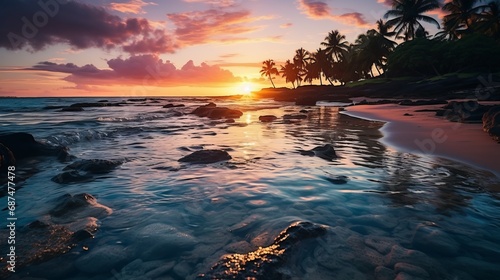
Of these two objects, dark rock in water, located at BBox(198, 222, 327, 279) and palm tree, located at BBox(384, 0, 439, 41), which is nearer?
dark rock in water, located at BBox(198, 222, 327, 279)

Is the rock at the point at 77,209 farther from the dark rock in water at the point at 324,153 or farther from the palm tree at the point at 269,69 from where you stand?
the palm tree at the point at 269,69

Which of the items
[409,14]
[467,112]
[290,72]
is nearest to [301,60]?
[290,72]

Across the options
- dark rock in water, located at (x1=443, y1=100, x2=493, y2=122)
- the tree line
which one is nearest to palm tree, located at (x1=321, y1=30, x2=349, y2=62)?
the tree line

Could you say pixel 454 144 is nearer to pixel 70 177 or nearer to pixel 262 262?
pixel 262 262

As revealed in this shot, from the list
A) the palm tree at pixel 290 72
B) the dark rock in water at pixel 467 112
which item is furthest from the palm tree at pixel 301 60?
the dark rock in water at pixel 467 112

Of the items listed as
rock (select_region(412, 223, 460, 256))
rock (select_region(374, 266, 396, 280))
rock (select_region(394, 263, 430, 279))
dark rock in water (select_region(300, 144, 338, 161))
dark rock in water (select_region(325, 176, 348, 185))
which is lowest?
rock (select_region(374, 266, 396, 280))

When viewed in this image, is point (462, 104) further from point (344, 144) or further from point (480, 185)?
point (480, 185)

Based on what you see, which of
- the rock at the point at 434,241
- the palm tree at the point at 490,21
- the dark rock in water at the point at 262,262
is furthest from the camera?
the palm tree at the point at 490,21

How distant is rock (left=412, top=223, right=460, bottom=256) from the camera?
9.13 feet

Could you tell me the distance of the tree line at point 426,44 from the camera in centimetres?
3478

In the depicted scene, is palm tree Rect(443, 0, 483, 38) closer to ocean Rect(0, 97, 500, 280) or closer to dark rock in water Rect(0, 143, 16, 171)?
ocean Rect(0, 97, 500, 280)

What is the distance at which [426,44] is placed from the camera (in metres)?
39.6

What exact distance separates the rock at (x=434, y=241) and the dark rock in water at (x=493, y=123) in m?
6.50

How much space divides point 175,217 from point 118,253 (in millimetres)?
947
